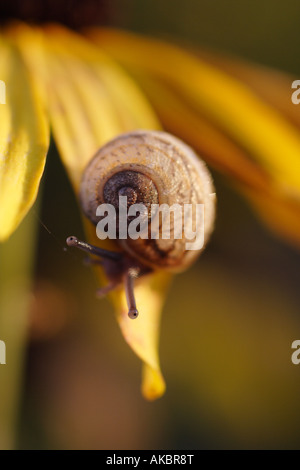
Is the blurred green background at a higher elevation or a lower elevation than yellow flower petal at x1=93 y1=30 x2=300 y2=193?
lower

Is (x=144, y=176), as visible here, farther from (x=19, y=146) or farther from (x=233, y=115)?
(x=233, y=115)

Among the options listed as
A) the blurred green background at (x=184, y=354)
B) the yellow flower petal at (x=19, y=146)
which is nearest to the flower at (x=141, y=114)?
the yellow flower petal at (x=19, y=146)

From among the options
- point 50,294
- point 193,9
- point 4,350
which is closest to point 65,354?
point 50,294

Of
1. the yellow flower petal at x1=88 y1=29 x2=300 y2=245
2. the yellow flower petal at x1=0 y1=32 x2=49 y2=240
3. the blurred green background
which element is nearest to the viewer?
the yellow flower petal at x1=0 y1=32 x2=49 y2=240

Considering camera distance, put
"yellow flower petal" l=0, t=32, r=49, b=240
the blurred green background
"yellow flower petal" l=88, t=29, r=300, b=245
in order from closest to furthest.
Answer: "yellow flower petal" l=0, t=32, r=49, b=240 → "yellow flower petal" l=88, t=29, r=300, b=245 → the blurred green background

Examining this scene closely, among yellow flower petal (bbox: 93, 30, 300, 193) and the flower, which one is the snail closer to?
the flower

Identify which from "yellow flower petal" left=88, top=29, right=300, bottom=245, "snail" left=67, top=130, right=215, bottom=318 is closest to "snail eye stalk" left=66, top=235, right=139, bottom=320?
"snail" left=67, top=130, right=215, bottom=318

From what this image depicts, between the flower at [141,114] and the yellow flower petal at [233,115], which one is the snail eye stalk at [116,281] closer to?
the flower at [141,114]

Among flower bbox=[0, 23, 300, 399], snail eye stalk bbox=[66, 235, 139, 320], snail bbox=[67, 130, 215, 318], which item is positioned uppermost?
flower bbox=[0, 23, 300, 399]
